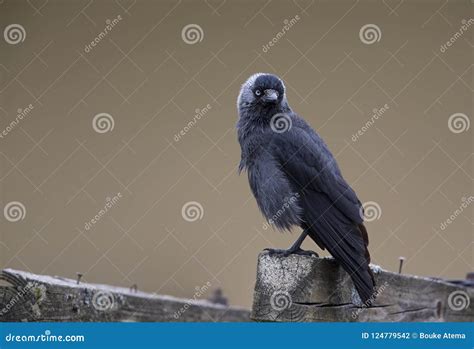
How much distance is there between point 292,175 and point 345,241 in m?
0.85

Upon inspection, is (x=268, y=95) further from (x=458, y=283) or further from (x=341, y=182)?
(x=458, y=283)

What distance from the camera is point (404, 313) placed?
333 cm

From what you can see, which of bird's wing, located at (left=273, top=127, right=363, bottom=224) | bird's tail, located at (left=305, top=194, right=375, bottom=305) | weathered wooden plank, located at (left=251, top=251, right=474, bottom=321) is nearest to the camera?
weathered wooden plank, located at (left=251, top=251, right=474, bottom=321)

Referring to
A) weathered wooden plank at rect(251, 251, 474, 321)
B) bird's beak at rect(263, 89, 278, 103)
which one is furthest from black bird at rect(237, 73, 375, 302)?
weathered wooden plank at rect(251, 251, 474, 321)

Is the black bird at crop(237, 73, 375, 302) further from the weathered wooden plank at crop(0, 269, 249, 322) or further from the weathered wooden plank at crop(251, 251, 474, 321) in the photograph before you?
the weathered wooden plank at crop(0, 269, 249, 322)

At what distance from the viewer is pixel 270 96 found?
4.77 meters

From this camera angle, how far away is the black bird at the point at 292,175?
4.04 metres

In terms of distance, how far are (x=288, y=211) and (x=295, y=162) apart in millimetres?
339

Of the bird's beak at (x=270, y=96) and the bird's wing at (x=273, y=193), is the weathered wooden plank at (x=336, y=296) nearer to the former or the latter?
the bird's wing at (x=273, y=193)

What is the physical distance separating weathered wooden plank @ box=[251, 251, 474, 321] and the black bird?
1.22 ft

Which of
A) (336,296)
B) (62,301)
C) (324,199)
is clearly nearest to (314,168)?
(324,199)

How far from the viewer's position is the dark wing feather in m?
3.67

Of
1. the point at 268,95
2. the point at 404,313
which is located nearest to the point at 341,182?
the point at 268,95

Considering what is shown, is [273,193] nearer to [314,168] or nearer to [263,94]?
[314,168]
